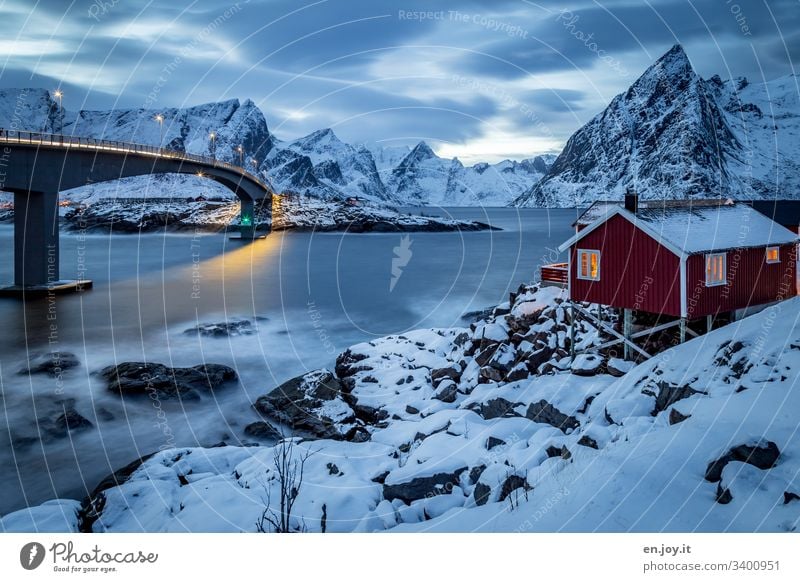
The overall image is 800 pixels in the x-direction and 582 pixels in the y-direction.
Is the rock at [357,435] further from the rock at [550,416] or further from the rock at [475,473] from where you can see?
the rock at [475,473]

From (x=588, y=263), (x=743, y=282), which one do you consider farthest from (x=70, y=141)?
(x=743, y=282)

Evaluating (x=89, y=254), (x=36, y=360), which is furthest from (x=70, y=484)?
(x=89, y=254)

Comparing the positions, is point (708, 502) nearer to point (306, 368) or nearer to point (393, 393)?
point (393, 393)

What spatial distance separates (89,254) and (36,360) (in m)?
64.5

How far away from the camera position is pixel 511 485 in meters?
8.94

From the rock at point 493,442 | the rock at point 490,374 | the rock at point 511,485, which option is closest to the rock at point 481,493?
the rock at point 511,485

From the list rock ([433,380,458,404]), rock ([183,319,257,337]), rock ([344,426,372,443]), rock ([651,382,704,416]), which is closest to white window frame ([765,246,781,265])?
rock ([651,382,704,416])

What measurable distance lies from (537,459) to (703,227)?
41.3 ft

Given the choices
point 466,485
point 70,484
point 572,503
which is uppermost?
point 572,503

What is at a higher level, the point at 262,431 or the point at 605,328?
the point at 605,328

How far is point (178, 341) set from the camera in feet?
87.6

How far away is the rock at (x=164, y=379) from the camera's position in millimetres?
18969

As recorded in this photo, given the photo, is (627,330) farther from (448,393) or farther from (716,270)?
(448,393)
